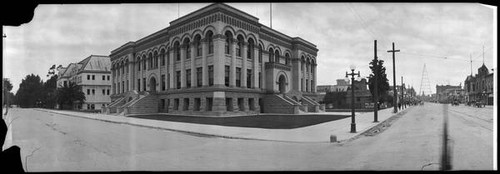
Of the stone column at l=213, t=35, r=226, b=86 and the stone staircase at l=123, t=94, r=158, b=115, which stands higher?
the stone column at l=213, t=35, r=226, b=86

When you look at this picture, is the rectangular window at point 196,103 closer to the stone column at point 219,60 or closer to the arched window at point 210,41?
the stone column at point 219,60

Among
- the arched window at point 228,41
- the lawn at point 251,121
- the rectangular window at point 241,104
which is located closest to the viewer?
the lawn at point 251,121

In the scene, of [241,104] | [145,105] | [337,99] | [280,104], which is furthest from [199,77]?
[337,99]

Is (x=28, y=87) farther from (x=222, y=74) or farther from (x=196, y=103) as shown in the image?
(x=196, y=103)

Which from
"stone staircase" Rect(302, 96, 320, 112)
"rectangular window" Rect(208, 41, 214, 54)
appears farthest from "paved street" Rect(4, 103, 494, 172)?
"stone staircase" Rect(302, 96, 320, 112)

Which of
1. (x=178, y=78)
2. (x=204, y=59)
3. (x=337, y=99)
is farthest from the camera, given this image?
(x=337, y=99)

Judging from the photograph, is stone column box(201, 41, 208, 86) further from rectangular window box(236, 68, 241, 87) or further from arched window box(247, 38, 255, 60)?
arched window box(247, 38, 255, 60)

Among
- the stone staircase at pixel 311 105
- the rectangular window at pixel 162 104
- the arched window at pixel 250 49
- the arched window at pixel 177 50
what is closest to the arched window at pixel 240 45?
the arched window at pixel 250 49

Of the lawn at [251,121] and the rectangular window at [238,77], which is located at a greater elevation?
the rectangular window at [238,77]

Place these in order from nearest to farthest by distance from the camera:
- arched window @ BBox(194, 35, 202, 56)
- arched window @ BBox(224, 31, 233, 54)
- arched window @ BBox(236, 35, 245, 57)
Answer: arched window @ BBox(224, 31, 233, 54) → arched window @ BBox(194, 35, 202, 56) → arched window @ BBox(236, 35, 245, 57)

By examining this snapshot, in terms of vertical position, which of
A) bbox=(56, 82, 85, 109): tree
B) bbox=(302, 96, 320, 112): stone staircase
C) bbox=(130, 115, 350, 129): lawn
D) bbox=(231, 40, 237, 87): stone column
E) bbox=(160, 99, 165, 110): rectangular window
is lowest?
bbox=(130, 115, 350, 129): lawn

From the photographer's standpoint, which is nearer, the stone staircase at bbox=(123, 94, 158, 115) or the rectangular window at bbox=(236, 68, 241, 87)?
the stone staircase at bbox=(123, 94, 158, 115)

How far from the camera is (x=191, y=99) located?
23.6 m

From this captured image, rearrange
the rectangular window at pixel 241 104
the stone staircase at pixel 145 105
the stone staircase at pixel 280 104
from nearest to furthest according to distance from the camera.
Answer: the stone staircase at pixel 145 105 < the rectangular window at pixel 241 104 < the stone staircase at pixel 280 104
